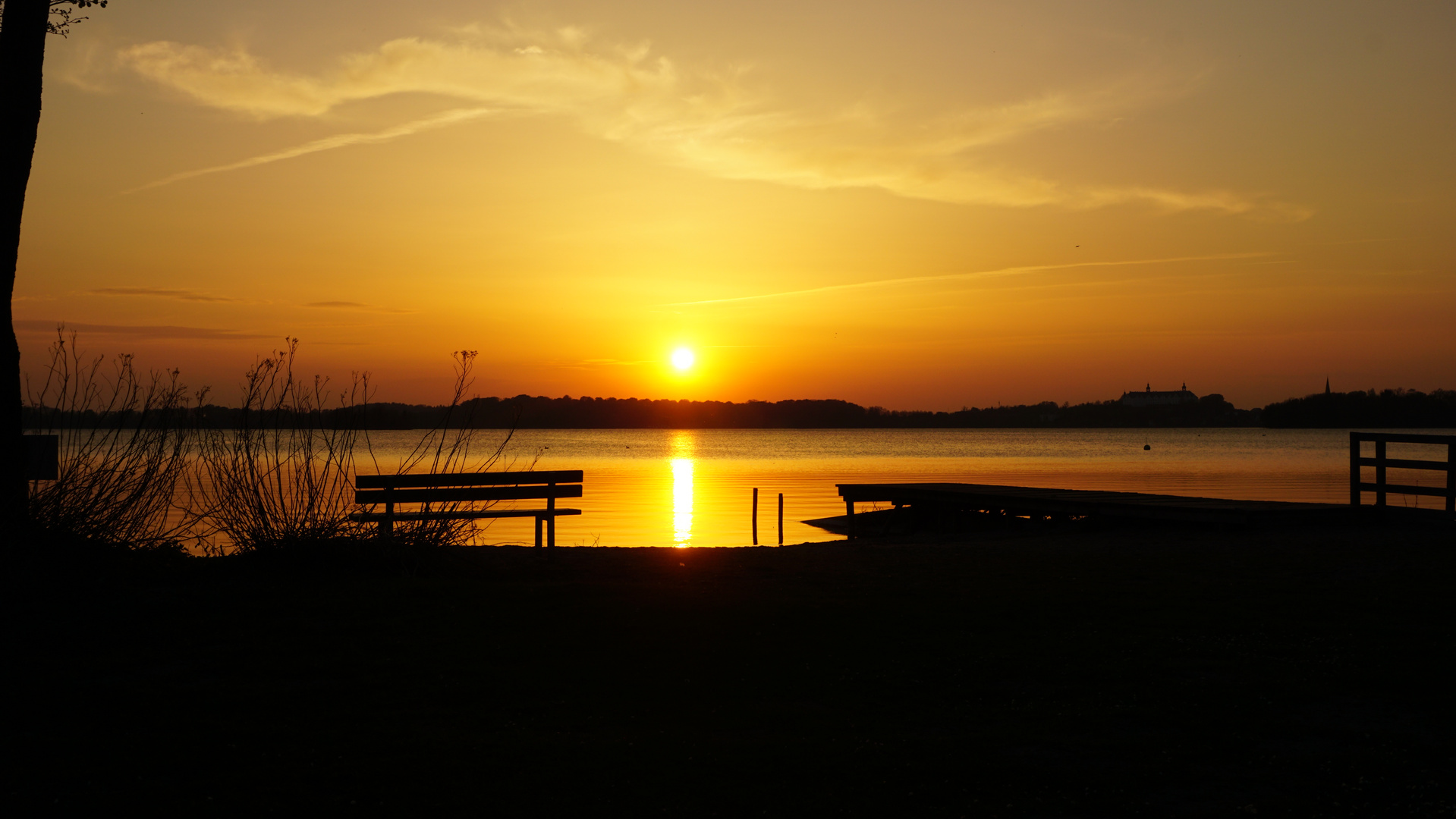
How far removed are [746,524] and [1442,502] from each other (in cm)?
2703

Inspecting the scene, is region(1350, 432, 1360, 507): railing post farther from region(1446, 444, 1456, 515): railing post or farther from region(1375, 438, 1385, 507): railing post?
region(1446, 444, 1456, 515): railing post

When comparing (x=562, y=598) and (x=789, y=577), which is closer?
(x=562, y=598)

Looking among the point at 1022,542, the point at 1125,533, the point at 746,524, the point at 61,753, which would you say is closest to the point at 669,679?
the point at 61,753

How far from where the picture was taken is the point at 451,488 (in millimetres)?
12625

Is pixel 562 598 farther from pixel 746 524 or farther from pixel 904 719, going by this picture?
pixel 746 524

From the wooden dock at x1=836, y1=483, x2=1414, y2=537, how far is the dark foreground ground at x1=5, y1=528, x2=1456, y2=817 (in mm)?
6415

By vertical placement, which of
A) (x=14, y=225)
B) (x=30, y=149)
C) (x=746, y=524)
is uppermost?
(x=30, y=149)

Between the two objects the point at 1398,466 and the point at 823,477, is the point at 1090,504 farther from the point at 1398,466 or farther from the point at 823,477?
the point at 823,477

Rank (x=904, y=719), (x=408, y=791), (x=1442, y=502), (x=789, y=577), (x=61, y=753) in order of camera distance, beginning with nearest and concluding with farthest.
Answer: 1. (x=408, y=791)
2. (x=61, y=753)
3. (x=904, y=719)
4. (x=789, y=577)
5. (x=1442, y=502)

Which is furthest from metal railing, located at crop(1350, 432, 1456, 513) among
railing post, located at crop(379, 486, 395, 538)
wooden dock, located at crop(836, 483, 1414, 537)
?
railing post, located at crop(379, 486, 395, 538)

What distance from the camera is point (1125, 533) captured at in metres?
18.8

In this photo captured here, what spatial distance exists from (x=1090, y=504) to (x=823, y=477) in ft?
159

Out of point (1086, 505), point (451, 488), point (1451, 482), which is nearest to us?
point (451, 488)

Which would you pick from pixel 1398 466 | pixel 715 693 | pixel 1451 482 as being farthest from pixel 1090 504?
pixel 715 693
